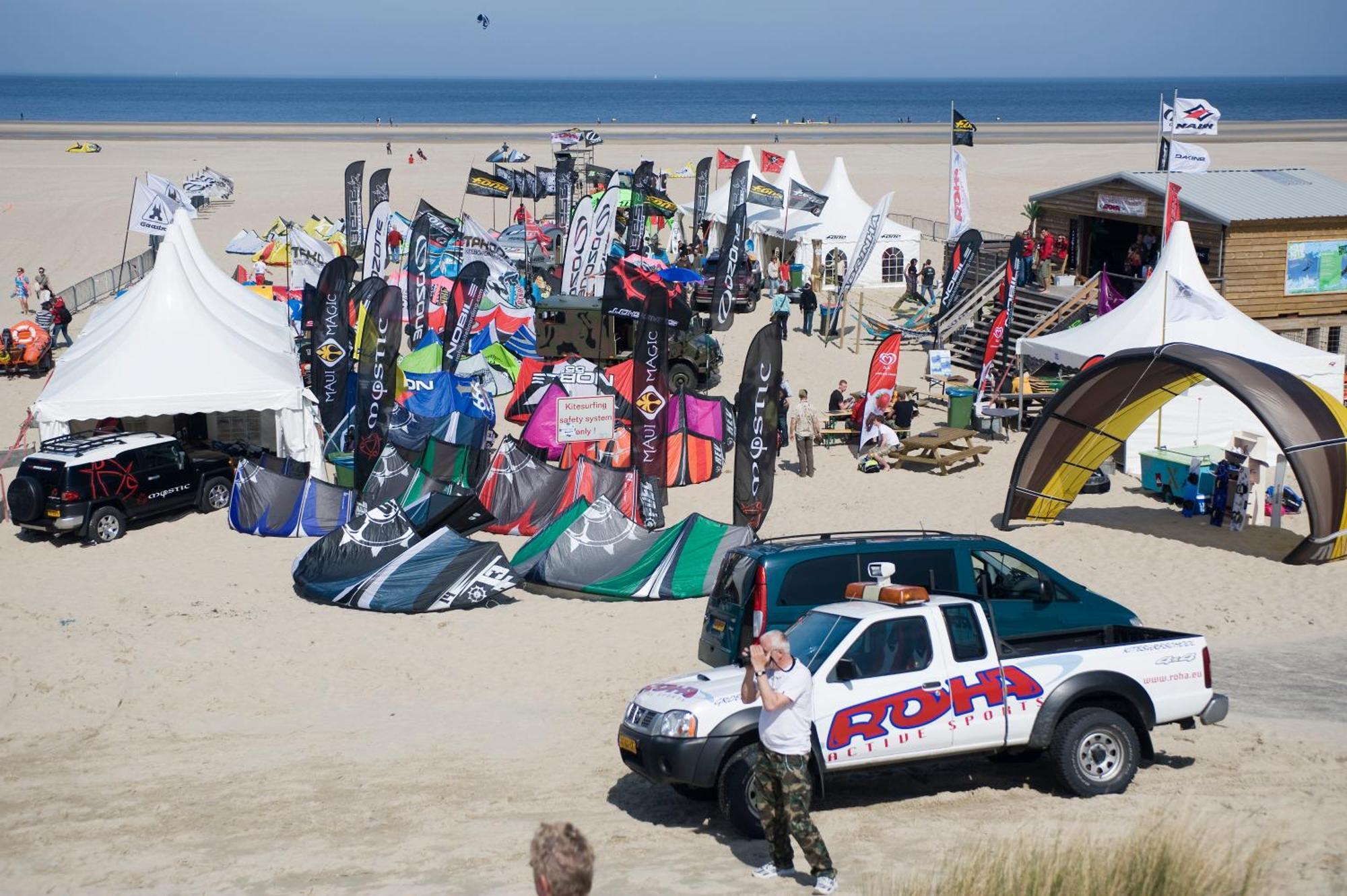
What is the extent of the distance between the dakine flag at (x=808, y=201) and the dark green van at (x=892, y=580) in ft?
80.4

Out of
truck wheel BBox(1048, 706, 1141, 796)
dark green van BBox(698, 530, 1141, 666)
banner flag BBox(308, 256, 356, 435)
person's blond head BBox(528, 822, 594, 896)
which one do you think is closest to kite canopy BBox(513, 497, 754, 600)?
dark green van BBox(698, 530, 1141, 666)

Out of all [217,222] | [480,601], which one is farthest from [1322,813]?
[217,222]

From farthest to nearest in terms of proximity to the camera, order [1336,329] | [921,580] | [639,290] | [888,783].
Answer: [1336,329]
[639,290]
[921,580]
[888,783]

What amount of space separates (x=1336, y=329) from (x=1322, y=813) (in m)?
19.2

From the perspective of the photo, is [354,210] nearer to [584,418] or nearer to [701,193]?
[701,193]

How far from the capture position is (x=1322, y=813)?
828 centimetres

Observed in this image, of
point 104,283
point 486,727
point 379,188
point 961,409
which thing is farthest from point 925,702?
point 104,283

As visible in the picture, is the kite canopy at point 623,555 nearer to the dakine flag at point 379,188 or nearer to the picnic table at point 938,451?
the picnic table at point 938,451

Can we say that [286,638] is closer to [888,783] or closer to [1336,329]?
[888,783]

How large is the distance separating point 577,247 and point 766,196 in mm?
8718

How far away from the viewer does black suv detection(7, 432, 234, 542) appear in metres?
16.2

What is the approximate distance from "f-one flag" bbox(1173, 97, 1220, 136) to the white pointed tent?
11.3 feet

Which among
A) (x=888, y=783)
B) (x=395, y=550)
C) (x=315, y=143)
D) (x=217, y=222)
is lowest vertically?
(x=888, y=783)

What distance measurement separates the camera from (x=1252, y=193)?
25.2 m
